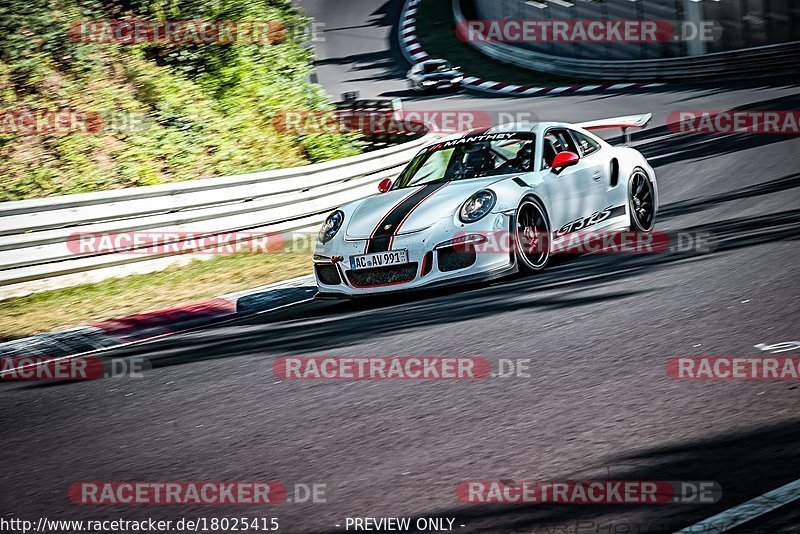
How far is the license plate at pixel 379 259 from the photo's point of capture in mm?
7812

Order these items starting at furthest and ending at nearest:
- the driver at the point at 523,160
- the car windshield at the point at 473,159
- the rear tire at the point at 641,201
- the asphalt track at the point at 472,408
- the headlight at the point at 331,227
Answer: the rear tire at the point at 641,201 < the car windshield at the point at 473,159 < the driver at the point at 523,160 < the headlight at the point at 331,227 < the asphalt track at the point at 472,408

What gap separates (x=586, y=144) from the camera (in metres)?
9.53

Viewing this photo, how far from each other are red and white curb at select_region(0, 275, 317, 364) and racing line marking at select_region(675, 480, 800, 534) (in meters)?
5.90

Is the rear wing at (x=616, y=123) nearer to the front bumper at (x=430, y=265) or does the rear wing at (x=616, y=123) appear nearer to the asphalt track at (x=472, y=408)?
the asphalt track at (x=472, y=408)

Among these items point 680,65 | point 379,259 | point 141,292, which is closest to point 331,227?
point 379,259

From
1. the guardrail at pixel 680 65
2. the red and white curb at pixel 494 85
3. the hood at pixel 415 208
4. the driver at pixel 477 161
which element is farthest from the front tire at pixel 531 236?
the red and white curb at pixel 494 85

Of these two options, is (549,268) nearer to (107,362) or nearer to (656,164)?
(107,362)

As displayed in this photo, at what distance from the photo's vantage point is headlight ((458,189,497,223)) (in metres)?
7.89

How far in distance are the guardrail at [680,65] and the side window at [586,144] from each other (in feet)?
55.7

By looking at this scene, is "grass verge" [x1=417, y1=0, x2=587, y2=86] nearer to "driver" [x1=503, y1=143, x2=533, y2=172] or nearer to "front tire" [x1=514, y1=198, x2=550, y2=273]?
"driver" [x1=503, y1=143, x2=533, y2=172]

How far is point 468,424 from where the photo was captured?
4508 mm

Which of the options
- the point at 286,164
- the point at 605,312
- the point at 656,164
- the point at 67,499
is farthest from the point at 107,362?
the point at 656,164

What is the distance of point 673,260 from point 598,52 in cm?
2389

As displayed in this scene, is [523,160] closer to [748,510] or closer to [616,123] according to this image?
[616,123]
